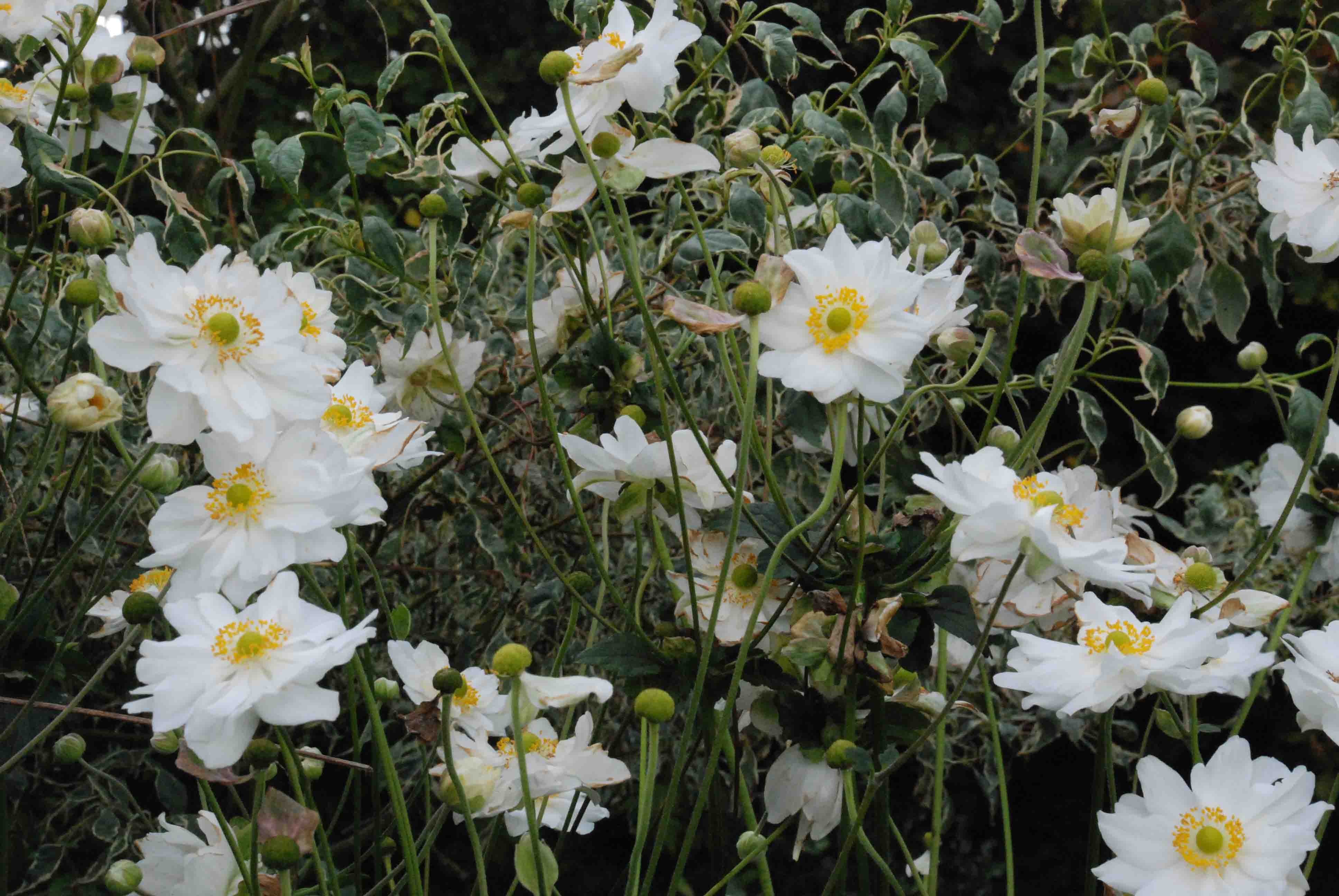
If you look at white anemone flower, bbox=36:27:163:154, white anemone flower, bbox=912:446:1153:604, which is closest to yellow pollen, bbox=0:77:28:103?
white anemone flower, bbox=36:27:163:154

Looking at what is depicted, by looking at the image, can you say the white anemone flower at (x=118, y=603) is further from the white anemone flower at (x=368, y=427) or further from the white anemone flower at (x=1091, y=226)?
the white anemone flower at (x=1091, y=226)

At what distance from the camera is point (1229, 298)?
1.26 m

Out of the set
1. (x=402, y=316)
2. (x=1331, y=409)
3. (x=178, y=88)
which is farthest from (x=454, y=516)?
(x=1331, y=409)

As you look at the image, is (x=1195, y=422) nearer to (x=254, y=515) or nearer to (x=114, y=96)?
(x=254, y=515)

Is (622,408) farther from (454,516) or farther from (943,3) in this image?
(943,3)

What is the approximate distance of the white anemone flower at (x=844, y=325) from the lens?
30.5 inches

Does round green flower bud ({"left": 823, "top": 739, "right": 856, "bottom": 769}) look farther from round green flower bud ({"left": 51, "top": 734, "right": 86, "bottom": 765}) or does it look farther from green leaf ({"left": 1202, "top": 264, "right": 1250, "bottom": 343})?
green leaf ({"left": 1202, "top": 264, "right": 1250, "bottom": 343})

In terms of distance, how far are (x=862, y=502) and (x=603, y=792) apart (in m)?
0.92

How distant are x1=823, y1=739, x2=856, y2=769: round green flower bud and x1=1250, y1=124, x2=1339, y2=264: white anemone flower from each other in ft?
1.66

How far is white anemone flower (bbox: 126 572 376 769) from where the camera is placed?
638 mm

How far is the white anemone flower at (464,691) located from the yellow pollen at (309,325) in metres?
0.22

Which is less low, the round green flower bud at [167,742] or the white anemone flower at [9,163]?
the white anemone flower at [9,163]

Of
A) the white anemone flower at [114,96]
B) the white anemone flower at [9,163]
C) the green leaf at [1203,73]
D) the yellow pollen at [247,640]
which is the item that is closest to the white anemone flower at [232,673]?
the yellow pollen at [247,640]

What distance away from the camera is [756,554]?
944 mm
